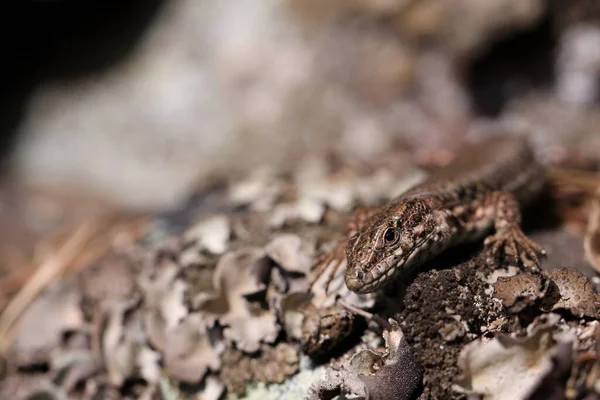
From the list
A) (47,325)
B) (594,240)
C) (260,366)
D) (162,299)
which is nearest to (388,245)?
(260,366)

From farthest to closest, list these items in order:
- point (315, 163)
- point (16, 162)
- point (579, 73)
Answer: point (16, 162)
point (579, 73)
point (315, 163)

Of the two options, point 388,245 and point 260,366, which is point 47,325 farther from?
point 388,245

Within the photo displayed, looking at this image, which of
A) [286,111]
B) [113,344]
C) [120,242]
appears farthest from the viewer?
[286,111]

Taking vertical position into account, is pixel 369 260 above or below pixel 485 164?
above

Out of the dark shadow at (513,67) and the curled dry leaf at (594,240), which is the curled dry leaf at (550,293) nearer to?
the curled dry leaf at (594,240)

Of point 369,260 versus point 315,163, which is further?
point 315,163

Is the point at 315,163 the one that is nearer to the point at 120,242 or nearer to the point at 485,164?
the point at 485,164

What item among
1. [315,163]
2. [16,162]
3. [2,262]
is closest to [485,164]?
[315,163]

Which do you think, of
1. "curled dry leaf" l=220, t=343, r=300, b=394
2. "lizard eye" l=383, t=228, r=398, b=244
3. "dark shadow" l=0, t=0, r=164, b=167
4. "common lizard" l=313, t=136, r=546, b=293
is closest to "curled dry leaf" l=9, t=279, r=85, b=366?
"curled dry leaf" l=220, t=343, r=300, b=394

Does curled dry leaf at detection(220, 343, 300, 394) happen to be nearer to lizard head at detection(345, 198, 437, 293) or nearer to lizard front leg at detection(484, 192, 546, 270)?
lizard head at detection(345, 198, 437, 293)
